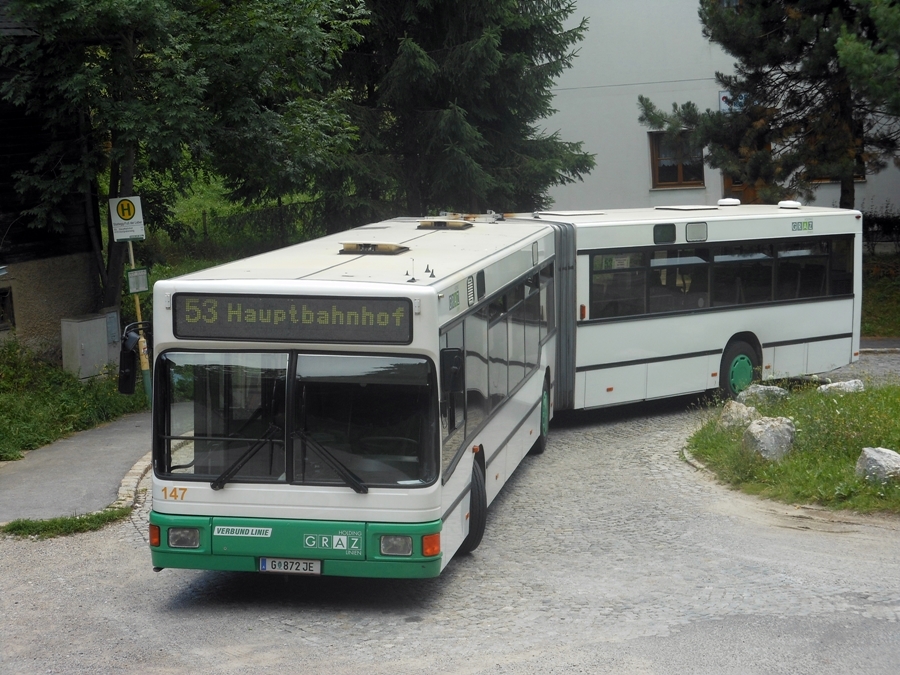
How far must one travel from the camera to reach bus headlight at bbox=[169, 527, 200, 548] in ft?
24.5

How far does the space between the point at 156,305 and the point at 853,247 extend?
1151 centimetres

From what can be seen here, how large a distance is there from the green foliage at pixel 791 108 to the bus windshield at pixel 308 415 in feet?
52.3

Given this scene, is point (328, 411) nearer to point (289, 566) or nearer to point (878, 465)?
point (289, 566)

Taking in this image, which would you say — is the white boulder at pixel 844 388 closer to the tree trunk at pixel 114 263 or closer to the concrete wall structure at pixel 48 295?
the tree trunk at pixel 114 263

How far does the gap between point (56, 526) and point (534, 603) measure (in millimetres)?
4523

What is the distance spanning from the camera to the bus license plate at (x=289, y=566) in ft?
24.2

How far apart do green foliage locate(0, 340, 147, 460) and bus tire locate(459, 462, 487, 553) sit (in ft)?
20.0

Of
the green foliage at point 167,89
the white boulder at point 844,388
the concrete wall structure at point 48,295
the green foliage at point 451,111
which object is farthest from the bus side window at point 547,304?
the concrete wall structure at point 48,295

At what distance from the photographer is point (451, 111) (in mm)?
19328

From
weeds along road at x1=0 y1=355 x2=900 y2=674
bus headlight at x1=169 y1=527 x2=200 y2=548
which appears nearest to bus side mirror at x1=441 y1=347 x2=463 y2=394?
weeds along road at x1=0 y1=355 x2=900 y2=674

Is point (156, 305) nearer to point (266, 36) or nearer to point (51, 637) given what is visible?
point (51, 637)

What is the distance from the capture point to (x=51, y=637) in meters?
7.24

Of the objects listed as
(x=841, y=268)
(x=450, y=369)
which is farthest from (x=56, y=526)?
(x=841, y=268)

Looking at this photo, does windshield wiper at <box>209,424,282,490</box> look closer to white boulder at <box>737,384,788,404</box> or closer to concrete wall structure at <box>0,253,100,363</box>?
white boulder at <box>737,384,788,404</box>
